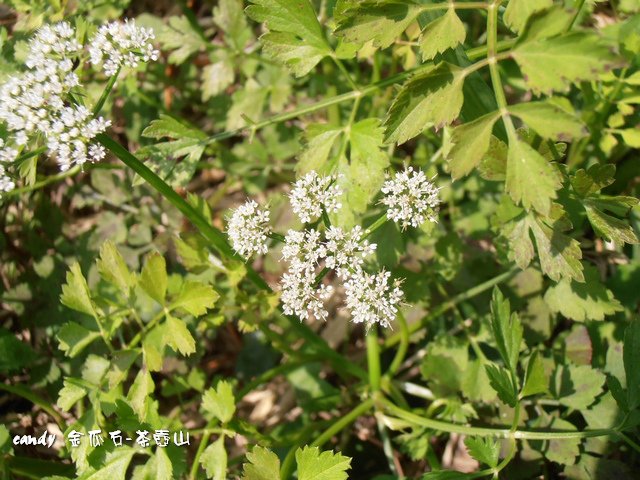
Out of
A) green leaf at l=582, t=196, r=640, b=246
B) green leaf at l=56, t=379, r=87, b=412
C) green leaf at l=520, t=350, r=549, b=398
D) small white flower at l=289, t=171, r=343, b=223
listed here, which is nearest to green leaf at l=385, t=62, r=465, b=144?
small white flower at l=289, t=171, r=343, b=223

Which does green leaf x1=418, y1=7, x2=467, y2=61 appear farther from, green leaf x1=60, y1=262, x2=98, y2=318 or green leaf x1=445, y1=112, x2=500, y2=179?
green leaf x1=60, y1=262, x2=98, y2=318

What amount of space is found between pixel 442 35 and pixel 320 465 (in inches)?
63.2

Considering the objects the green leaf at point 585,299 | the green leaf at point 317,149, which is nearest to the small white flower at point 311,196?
the green leaf at point 317,149

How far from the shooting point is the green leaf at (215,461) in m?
2.33

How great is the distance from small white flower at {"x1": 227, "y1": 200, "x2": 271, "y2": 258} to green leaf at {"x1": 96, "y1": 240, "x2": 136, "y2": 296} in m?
0.61

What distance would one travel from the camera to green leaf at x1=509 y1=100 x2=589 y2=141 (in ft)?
5.74

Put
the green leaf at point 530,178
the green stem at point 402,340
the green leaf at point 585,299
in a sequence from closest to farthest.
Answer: the green leaf at point 530,178, the green leaf at point 585,299, the green stem at point 402,340

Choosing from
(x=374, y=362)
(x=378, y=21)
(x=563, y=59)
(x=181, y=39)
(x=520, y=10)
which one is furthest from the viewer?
(x=181, y=39)

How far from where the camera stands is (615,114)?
2.85 m

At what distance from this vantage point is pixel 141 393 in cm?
227

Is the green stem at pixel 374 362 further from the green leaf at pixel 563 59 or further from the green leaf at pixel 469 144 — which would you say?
the green leaf at pixel 563 59

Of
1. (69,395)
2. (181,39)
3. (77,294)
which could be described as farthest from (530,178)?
(181,39)

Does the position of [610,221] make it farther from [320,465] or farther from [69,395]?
[69,395]

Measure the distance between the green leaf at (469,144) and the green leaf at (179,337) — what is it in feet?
3.94
